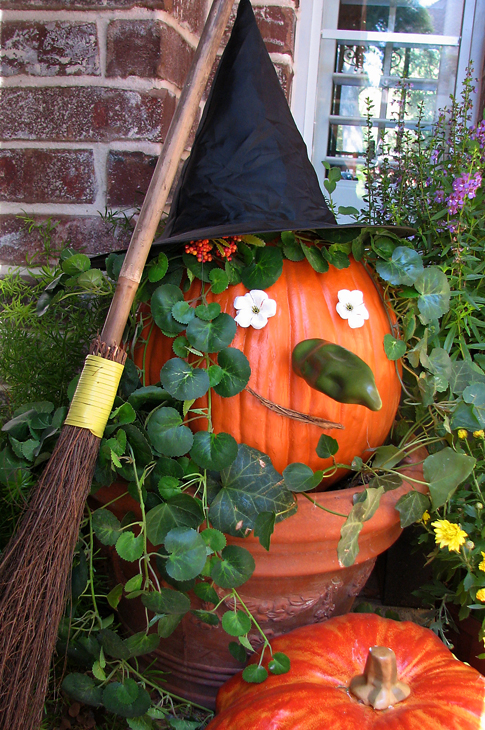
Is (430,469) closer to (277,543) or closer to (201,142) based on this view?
(277,543)

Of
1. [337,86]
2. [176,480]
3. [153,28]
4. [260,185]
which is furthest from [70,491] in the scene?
[337,86]

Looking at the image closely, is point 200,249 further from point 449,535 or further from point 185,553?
point 449,535

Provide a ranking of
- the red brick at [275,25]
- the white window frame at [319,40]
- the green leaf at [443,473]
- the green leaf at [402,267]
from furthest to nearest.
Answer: the white window frame at [319,40]
the red brick at [275,25]
the green leaf at [402,267]
the green leaf at [443,473]

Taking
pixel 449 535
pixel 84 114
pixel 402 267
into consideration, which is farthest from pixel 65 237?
pixel 449 535

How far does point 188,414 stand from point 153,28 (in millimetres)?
803

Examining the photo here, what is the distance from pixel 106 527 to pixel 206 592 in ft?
0.52

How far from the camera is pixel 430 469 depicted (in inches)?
29.6

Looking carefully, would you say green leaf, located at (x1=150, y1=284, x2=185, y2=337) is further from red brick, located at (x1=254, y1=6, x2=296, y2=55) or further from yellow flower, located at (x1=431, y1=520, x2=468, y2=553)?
red brick, located at (x1=254, y1=6, x2=296, y2=55)

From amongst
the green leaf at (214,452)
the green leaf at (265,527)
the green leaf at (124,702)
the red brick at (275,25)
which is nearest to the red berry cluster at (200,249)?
the green leaf at (214,452)

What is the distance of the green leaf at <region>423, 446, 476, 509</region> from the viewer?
743 mm

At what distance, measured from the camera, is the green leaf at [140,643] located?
2.37 ft

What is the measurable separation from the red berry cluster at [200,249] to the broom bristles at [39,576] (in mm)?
199

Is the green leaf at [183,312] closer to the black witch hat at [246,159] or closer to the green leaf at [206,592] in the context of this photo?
the black witch hat at [246,159]

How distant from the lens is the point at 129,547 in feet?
2.29
